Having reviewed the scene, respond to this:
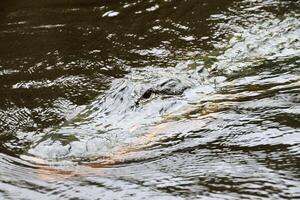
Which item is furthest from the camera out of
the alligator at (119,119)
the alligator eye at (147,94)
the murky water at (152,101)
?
the alligator eye at (147,94)

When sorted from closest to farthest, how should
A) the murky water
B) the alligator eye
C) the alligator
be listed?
the murky water, the alligator, the alligator eye

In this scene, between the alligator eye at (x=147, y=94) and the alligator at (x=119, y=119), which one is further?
the alligator eye at (x=147, y=94)

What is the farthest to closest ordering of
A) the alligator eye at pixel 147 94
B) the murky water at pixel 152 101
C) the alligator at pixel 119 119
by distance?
the alligator eye at pixel 147 94
the alligator at pixel 119 119
the murky water at pixel 152 101

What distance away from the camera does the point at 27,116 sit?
4.86 meters

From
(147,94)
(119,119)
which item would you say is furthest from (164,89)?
(119,119)

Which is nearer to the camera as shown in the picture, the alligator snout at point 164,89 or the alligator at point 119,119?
the alligator at point 119,119

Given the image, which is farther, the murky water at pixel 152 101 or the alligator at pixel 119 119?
the alligator at pixel 119 119

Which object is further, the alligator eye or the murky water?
the alligator eye

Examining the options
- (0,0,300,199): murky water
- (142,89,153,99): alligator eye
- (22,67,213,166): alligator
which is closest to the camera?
(0,0,300,199): murky water

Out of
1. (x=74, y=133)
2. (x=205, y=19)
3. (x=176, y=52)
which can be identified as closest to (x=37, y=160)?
(x=74, y=133)

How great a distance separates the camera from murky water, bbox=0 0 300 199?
3520 millimetres

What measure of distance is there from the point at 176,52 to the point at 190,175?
271 cm

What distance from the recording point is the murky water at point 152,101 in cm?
352

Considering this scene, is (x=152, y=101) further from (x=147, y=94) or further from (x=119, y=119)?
(x=119, y=119)
